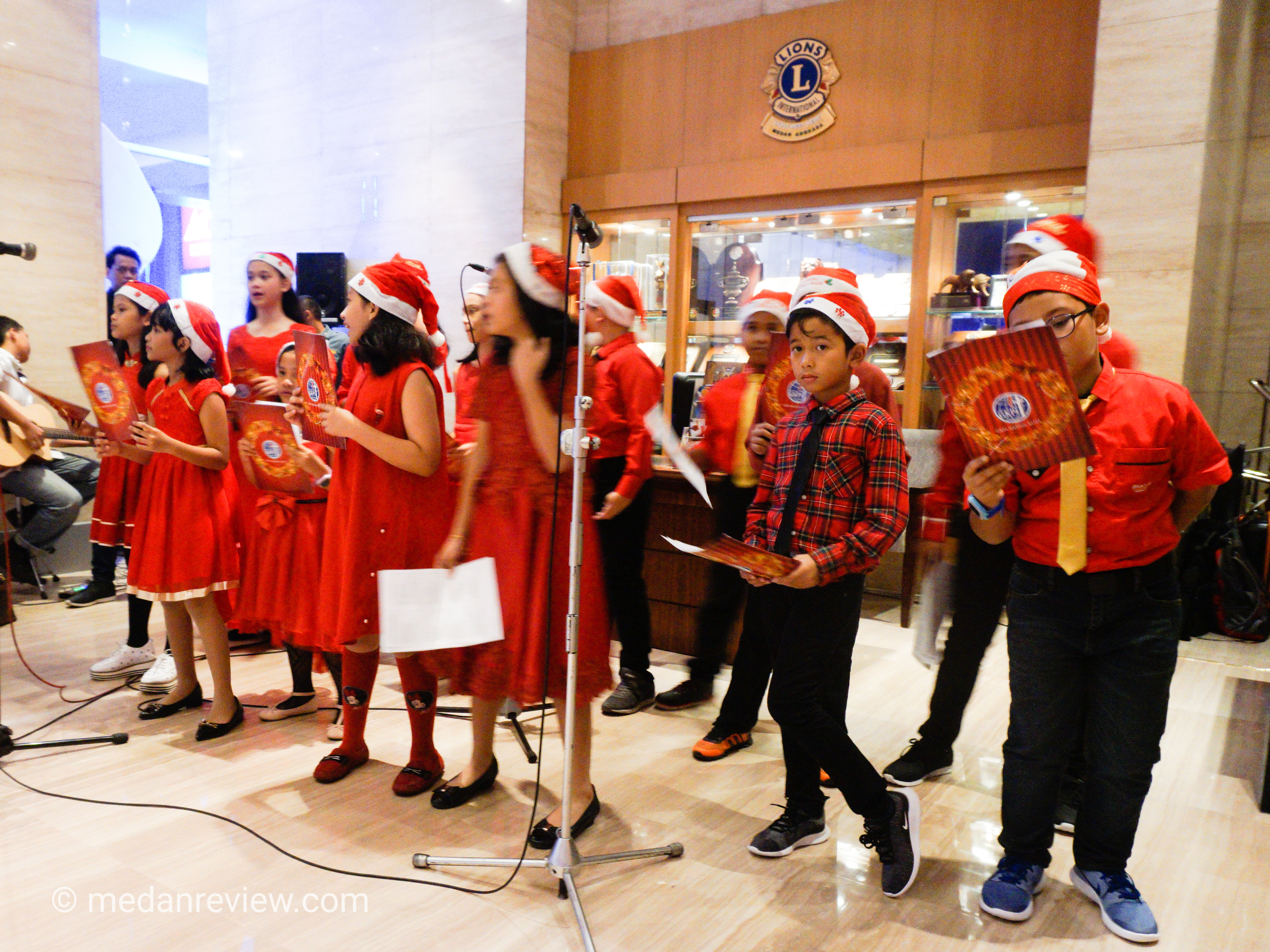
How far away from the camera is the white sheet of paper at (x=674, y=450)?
1.91 metres

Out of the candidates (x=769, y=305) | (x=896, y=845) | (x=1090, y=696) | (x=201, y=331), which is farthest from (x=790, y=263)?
(x=896, y=845)

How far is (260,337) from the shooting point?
3.86m

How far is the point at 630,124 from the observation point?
21.3ft

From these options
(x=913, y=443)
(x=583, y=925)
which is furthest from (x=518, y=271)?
(x=913, y=443)

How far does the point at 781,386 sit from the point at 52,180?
16.5ft

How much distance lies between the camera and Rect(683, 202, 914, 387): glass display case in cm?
562

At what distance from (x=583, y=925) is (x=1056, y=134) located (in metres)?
4.77

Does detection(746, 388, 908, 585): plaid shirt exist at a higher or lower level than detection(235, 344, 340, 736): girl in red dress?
higher

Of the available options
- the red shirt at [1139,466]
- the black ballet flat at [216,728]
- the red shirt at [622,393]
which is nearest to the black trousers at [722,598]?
the red shirt at [622,393]

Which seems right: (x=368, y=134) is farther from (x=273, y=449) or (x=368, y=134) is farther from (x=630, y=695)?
(x=630, y=695)

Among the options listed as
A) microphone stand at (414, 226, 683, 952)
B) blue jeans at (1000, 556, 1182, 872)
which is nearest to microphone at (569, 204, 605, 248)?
microphone stand at (414, 226, 683, 952)

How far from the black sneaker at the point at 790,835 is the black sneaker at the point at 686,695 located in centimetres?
111

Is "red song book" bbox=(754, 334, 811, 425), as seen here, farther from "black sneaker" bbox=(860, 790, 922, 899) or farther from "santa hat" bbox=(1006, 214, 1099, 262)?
"black sneaker" bbox=(860, 790, 922, 899)

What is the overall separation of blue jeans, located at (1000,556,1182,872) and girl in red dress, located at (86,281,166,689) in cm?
318
